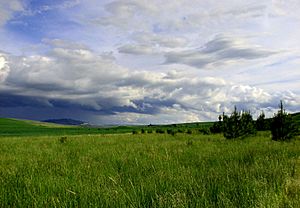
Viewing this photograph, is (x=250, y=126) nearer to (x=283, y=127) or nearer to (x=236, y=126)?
(x=236, y=126)

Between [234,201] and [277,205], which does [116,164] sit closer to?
[234,201]

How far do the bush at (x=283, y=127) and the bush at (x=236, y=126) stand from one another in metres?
4.16

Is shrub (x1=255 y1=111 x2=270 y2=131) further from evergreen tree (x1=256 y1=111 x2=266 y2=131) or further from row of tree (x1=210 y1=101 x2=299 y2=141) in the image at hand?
row of tree (x1=210 y1=101 x2=299 y2=141)

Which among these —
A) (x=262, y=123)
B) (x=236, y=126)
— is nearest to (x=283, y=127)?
(x=236, y=126)

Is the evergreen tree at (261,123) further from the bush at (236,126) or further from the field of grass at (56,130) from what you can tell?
the bush at (236,126)

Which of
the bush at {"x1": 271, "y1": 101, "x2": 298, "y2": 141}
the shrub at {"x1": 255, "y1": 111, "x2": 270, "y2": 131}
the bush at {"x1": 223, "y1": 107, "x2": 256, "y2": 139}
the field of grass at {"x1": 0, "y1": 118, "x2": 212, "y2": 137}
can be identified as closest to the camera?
the bush at {"x1": 271, "y1": 101, "x2": 298, "y2": 141}

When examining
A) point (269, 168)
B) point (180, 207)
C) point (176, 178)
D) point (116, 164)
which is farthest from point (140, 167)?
point (180, 207)

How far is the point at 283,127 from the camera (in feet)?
91.7

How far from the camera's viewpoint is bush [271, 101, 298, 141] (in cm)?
2778

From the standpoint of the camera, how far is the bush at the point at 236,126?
3212cm

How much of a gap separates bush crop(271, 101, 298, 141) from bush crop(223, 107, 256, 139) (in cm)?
416

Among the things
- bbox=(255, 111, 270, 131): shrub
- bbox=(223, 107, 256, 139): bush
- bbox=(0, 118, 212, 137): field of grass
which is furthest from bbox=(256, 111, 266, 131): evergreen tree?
bbox=(223, 107, 256, 139): bush

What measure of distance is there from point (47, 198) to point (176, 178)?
2.69 m

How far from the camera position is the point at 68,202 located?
18.7 feet
